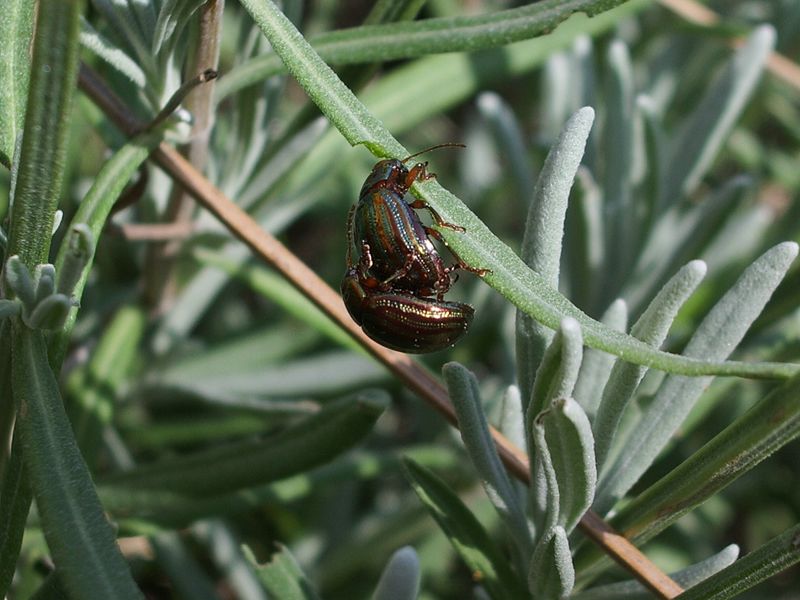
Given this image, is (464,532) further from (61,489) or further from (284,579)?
(61,489)

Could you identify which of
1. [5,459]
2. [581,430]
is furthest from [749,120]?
[5,459]

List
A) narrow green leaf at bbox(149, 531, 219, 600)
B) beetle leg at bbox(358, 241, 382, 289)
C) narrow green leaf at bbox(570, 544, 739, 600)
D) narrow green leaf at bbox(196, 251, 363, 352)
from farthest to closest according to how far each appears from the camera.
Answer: narrow green leaf at bbox(149, 531, 219, 600), narrow green leaf at bbox(196, 251, 363, 352), beetle leg at bbox(358, 241, 382, 289), narrow green leaf at bbox(570, 544, 739, 600)

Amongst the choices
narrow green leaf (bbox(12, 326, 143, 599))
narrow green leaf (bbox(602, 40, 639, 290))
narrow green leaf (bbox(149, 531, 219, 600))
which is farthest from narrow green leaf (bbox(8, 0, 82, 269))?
narrow green leaf (bbox(602, 40, 639, 290))

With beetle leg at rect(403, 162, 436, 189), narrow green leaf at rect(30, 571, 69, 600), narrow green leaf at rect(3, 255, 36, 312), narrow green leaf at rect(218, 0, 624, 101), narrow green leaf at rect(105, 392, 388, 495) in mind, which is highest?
narrow green leaf at rect(3, 255, 36, 312)

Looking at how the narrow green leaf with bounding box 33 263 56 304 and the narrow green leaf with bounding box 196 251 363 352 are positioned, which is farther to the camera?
the narrow green leaf with bounding box 196 251 363 352

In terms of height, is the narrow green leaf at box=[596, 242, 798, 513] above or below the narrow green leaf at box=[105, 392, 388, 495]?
below

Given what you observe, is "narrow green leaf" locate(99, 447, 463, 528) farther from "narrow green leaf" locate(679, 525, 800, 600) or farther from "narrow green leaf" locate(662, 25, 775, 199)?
"narrow green leaf" locate(662, 25, 775, 199)

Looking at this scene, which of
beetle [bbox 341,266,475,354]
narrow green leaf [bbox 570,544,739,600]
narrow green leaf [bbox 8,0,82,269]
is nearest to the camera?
narrow green leaf [bbox 8,0,82,269]
